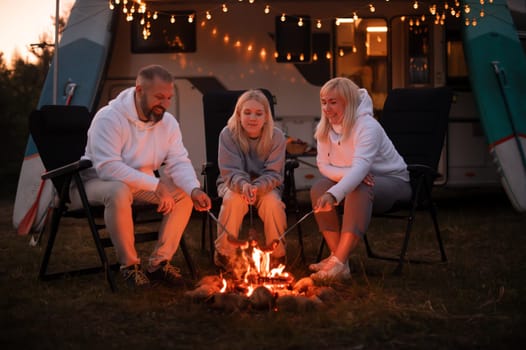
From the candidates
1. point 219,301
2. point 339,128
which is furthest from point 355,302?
point 339,128

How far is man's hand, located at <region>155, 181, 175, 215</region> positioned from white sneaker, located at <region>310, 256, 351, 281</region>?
81cm

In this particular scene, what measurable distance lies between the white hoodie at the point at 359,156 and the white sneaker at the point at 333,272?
1.11 feet

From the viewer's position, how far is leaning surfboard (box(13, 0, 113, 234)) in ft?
18.5

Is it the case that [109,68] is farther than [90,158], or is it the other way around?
[109,68]

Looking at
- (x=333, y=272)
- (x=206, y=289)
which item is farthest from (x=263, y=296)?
(x=333, y=272)

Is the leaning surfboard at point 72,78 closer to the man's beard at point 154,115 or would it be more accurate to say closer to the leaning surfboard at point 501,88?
the man's beard at point 154,115

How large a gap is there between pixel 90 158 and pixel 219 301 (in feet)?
3.75

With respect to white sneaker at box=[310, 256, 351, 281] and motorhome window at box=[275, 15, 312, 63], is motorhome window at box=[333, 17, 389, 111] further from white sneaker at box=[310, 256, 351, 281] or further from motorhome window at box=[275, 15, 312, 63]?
white sneaker at box=[310, 256, 351, 281]

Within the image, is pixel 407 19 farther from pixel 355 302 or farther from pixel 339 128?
pixel 355 302

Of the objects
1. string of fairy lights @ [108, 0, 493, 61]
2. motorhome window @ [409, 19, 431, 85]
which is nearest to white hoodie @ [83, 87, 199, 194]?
string of fairy lights @ [108, 0, 493, 61]

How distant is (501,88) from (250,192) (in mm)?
3249

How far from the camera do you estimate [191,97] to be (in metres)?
6.81

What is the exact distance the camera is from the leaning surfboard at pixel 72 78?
5.64 metres

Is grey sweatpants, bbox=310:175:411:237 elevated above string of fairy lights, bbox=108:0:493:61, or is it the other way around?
string of fairy lights, bbox=108:0:493:61
